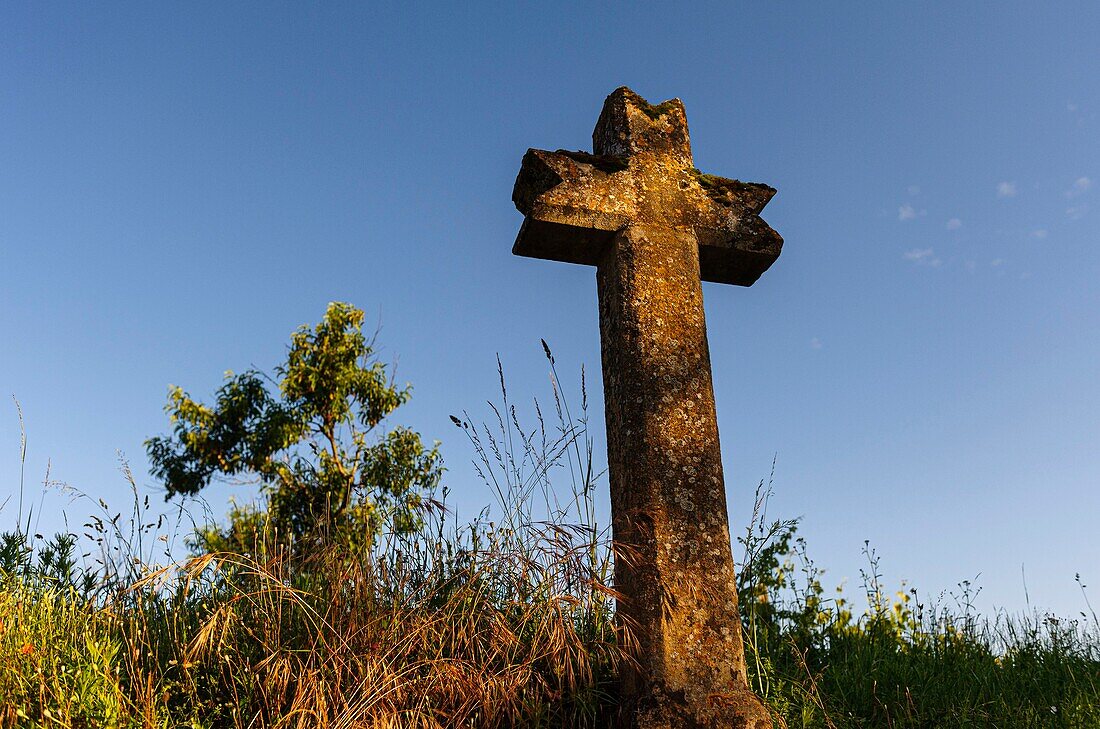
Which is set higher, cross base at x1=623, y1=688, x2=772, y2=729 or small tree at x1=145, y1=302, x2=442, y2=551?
small tree at x1=145, y1=302, x2=442, y2=551

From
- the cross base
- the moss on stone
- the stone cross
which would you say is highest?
the moss on stone

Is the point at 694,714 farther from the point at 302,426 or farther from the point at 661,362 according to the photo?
the point at 302,426

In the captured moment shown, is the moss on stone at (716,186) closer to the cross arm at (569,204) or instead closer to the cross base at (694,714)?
the cross arm at (569,204)

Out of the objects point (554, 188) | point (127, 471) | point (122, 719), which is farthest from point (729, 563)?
point (127, 471)

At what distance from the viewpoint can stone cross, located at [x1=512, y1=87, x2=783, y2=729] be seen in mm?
3027

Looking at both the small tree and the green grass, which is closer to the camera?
the green grass

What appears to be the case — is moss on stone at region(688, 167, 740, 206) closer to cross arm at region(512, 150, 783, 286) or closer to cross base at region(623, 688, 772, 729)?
cross arm at region(512, 150, 783, 286)

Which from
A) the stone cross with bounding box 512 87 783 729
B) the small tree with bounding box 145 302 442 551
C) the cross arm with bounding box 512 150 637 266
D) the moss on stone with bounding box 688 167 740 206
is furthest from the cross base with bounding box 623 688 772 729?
the small tree with bounding box 145 302 442 551

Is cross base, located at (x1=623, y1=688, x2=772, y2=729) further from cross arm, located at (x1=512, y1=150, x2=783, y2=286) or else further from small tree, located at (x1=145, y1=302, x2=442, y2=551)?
small tree, located at (x1=145, y1=302, x2=442, y2=551)

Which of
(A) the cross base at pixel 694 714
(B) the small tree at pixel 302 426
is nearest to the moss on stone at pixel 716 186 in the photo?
(A) the cross base at pixel 694 714

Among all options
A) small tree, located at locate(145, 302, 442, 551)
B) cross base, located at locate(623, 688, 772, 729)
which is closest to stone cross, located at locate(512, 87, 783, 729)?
cross base, located at locate(623, 688, 772, 729)

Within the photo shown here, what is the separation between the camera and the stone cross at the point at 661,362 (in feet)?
9.93

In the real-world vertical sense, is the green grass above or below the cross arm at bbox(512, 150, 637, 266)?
below

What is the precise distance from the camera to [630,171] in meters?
3.84
